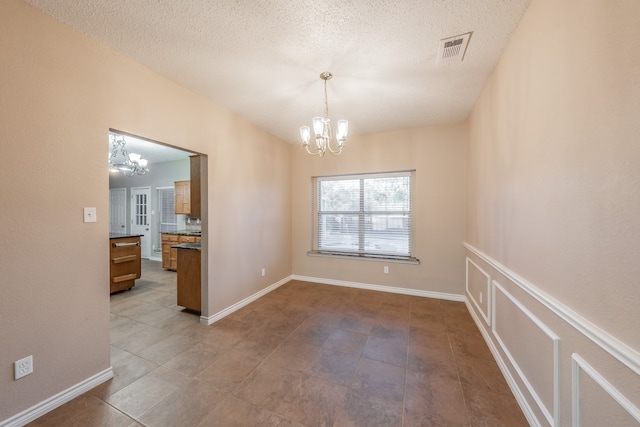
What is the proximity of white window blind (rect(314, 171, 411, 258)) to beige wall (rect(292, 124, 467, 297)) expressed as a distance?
0.55ft

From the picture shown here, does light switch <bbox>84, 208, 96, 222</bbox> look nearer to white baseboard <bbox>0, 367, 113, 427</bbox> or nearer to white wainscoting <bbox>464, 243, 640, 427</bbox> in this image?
white baseboard <bbox>0, 367, 113, 427</bbox>

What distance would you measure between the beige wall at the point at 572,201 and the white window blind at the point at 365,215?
6.50ft

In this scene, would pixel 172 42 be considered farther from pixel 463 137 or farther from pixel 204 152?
pixel 463 137

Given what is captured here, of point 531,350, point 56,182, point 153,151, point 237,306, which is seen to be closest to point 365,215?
point 237,306

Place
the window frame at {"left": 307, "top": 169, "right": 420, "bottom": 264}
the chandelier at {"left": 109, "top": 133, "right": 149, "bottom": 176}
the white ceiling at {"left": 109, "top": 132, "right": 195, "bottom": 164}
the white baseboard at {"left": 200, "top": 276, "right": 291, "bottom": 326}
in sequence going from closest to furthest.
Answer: the white baseboard at {"left": 200, "top": 276, "right": 291, "bottom": 326} < the window frame at {"left": 307, "top": 169, "right": 420, "bottom": 264} < the chandelier at {"left": 109, "top": 133, "right": 149, "bottom": 176} < the white ceiling at {"left": 109, "top": 132, "right": 195, "bottom": 164}

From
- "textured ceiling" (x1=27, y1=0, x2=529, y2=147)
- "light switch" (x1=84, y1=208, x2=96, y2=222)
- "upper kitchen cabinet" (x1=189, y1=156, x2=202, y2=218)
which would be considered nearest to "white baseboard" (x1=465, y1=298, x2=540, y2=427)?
"textured ceiling" (x1=27, y1=0, x2=529, y2=147)

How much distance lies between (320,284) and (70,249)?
3.38 m

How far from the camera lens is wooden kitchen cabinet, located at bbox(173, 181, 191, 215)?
5.79m

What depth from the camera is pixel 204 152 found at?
277cm

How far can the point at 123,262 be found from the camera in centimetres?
386

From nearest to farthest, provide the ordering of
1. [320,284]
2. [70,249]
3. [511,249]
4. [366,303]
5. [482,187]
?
[70,249] → [511,249] → [482,187] → [366,303] → [320,284]

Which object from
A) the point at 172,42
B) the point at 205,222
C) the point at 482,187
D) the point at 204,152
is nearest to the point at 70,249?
the point at 205,222

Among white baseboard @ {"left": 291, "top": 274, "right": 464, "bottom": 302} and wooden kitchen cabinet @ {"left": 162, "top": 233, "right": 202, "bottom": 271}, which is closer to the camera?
white baseboard @ {"left": 291, "top": 274, "right": 464, "bottom": 302}

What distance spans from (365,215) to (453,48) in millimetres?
2701
